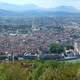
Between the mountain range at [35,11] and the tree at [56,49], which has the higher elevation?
the mountain range at [35,11]

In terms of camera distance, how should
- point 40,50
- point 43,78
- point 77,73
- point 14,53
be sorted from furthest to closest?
point 40,50, point 14,53, point 77,73, point 43,78

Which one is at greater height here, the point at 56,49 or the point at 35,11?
the point at 35,11

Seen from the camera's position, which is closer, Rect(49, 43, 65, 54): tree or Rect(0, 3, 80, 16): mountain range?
Rect(49, 43, 65, 54): tree

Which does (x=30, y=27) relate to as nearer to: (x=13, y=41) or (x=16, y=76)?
(x=13, y=41)

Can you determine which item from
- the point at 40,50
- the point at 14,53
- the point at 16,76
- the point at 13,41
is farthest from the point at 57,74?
the point at 13,41

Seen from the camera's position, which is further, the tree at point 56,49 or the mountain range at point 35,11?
the mountain range at point 35,11

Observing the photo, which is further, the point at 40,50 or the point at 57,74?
the point at 40,50

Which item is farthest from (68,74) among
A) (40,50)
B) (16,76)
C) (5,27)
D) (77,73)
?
(5,27)

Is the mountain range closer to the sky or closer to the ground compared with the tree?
closer to the sky

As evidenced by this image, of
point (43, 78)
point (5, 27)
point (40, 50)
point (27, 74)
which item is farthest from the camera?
point (5, 27)

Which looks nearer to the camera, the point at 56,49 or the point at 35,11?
the point at 56,49
